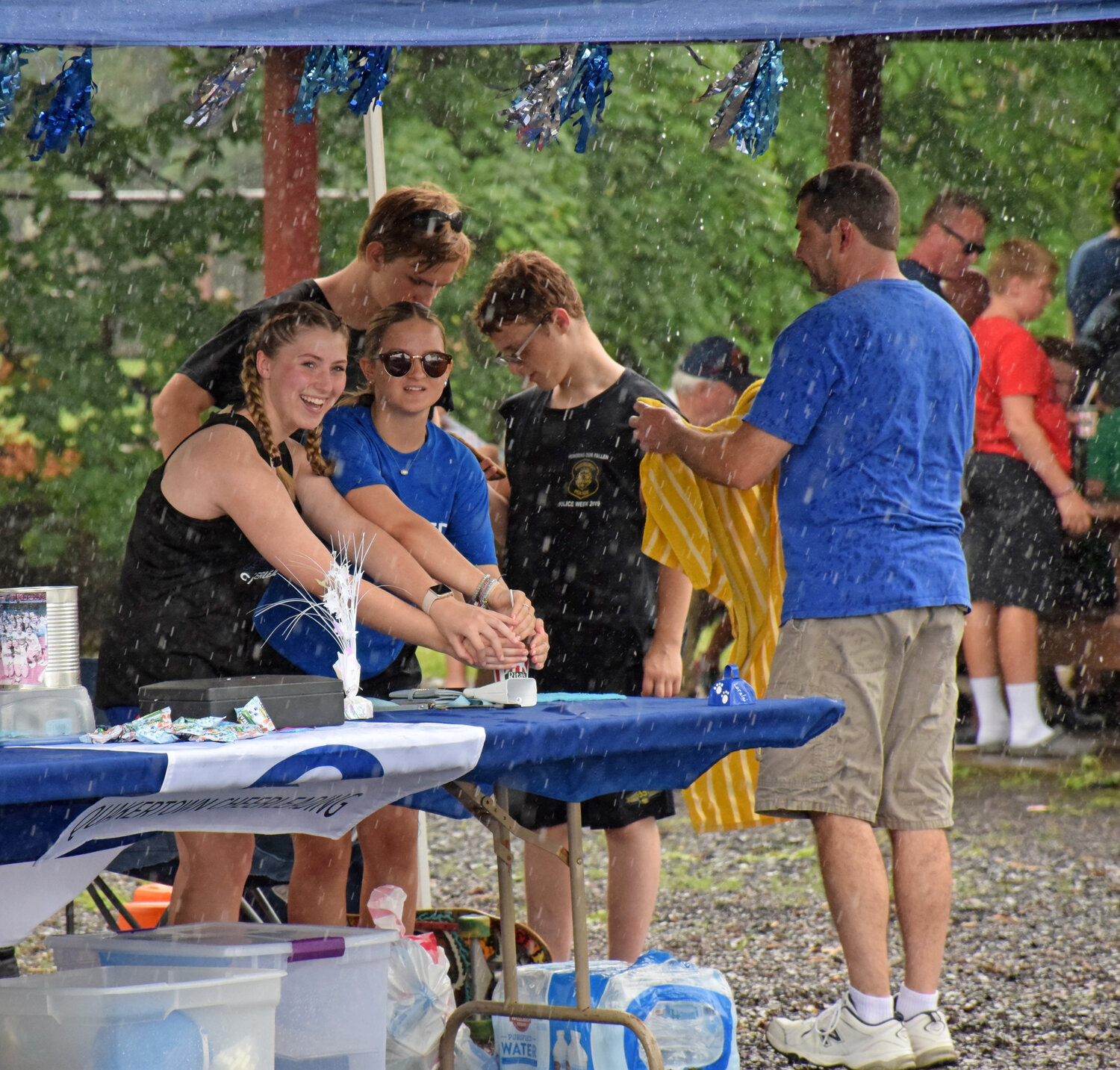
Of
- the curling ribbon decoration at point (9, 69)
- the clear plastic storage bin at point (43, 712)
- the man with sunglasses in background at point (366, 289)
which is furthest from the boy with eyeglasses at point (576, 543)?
the clear plastic storage bin at point (43, 712)

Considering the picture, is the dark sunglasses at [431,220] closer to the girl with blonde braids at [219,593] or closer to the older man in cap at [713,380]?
the girl with blonde braids at [219,593]

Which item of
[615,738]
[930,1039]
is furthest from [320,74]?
[930,1039]

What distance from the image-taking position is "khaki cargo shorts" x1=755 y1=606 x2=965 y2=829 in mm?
3334

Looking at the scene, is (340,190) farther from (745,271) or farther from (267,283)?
(745,271)

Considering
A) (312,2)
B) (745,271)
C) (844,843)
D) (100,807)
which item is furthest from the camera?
(745,271)

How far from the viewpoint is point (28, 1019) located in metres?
2.31

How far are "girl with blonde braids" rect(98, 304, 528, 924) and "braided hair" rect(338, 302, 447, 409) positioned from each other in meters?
0.38

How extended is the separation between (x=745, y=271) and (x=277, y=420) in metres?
6.33

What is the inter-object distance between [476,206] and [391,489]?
5556 millimetres

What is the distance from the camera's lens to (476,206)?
8.56 m

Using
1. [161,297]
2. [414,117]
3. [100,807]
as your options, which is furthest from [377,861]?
[414,117]

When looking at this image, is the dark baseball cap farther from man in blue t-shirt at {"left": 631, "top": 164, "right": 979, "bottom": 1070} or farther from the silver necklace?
the silver necklace

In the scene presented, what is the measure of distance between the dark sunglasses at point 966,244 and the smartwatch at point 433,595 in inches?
190

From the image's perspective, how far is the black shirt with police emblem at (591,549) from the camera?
377 centimetres
